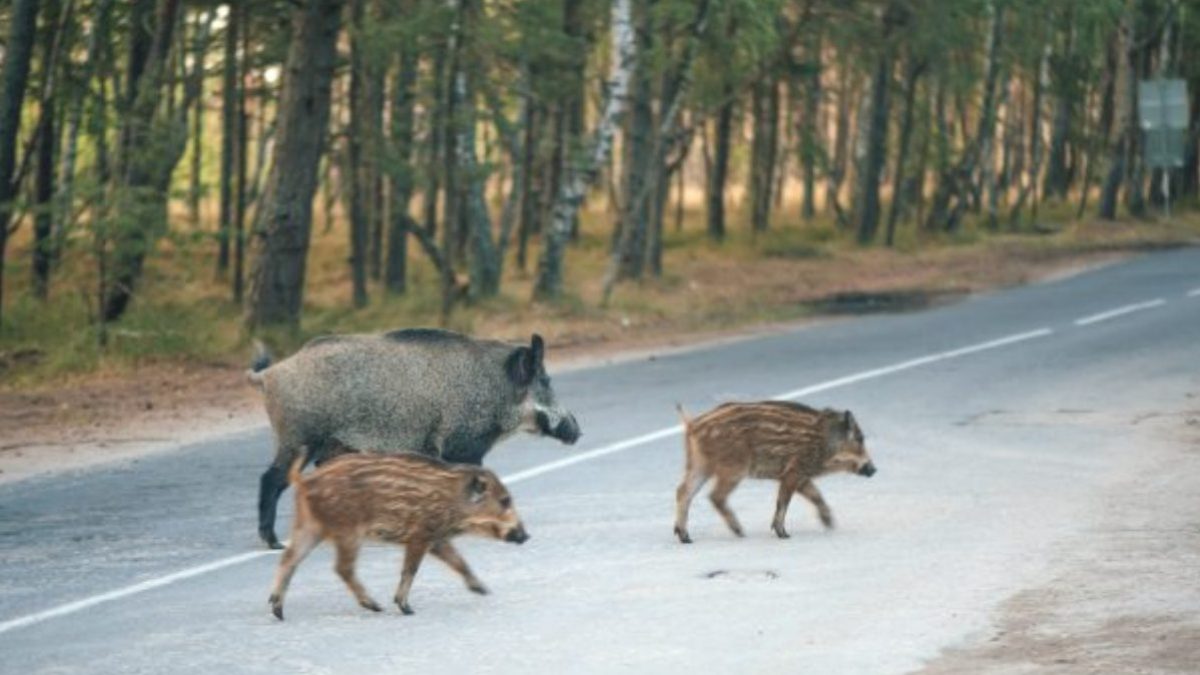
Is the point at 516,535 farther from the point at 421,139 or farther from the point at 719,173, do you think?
the point at 719,173

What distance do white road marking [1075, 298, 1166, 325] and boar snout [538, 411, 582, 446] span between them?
16.5 metres

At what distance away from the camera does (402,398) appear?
14352 millimetres

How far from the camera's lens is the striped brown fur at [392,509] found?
11.5 metres

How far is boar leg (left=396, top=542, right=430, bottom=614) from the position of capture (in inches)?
460

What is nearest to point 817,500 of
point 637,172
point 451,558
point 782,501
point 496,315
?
point 782,501

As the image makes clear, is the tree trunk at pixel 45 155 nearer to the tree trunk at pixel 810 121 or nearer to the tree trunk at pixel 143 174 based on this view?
the tree trunk at pixel 143 174

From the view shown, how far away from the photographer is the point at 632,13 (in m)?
34.4

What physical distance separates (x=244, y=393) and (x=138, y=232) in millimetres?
4643

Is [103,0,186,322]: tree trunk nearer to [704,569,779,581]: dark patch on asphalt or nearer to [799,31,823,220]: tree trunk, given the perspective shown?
[704,569,779,581]: dark patch on asphalt

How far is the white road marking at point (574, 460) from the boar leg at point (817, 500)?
314 centimetres

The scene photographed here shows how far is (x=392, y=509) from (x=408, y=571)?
36 centimetres

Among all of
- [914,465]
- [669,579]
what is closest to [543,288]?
[914,465]

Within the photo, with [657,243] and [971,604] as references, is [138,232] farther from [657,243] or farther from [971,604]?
[971,604]

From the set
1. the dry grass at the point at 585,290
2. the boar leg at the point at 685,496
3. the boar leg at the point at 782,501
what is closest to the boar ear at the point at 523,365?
the boar leg at the point at 685,496
